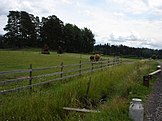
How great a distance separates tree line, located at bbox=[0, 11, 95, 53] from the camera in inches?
4515

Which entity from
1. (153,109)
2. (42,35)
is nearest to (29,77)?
(153,109)

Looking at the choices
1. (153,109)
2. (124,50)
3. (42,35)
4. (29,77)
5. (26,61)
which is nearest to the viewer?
(153,109)

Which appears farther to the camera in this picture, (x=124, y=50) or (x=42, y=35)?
(x=124, y=50)

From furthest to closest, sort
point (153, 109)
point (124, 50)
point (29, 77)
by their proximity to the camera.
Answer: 1. point (124, 50)
2. point (29, 77)
3. point (153, 109)

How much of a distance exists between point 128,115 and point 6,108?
320 cm

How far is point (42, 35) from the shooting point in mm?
120438

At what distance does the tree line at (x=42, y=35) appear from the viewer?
376 ft

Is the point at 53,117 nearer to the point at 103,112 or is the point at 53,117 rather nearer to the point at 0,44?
the point at 103,112

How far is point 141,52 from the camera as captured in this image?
5517 inches

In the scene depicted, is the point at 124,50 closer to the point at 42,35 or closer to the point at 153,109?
the point at 42,35

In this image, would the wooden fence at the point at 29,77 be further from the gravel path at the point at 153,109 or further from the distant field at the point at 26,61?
the distant field at the point at 26,61

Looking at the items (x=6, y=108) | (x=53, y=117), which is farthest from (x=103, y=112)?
(x=6, y=108)

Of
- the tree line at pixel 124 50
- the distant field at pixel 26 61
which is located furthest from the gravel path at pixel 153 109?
the tree line at pixel 124 50

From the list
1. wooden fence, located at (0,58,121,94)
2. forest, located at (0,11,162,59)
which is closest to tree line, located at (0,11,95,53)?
forest, located at (0,11,162,59)
